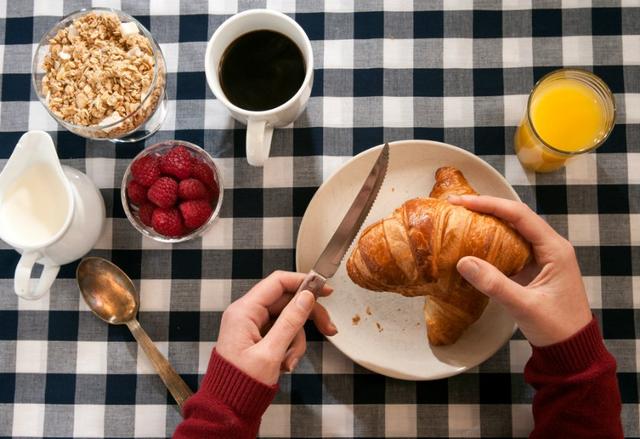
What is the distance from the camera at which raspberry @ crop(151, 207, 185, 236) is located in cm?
122

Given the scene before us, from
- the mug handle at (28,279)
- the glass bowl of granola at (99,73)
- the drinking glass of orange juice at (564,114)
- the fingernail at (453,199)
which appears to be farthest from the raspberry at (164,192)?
the drinking glass of orange juice at (564,114)

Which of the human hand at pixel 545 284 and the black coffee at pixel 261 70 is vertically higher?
the black coffee at pixel 261 70

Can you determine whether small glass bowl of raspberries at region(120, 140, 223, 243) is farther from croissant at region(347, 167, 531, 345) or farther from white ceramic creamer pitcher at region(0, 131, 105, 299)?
croissant at region(347, 167, 531, 345)

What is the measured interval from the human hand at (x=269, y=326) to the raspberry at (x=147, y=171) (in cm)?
30

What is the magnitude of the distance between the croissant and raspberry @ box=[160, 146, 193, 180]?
372mm

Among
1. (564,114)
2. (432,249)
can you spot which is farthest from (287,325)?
(564,114)

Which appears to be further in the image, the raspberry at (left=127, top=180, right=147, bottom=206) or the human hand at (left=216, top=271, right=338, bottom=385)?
the raspberry at (left=127, top=180, right=147, bottom=206)

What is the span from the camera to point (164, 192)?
121 centimetres

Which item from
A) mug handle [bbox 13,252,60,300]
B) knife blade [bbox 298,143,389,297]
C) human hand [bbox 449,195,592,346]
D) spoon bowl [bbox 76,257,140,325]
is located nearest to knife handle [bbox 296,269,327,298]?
knife blade [bbox 298,143,389,297]

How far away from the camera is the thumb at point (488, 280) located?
3.49ft

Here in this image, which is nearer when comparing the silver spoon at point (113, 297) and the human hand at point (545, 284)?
the human hand at point (545, 284)

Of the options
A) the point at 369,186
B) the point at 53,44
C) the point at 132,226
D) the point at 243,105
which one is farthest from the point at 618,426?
the point at 53,44

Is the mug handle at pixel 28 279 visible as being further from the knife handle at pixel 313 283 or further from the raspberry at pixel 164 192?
the knife handle at pixel 313 283

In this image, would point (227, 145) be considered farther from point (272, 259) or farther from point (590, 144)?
point (590, 144)
